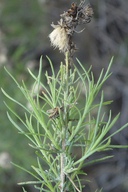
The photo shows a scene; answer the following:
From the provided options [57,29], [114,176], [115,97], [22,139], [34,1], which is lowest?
[114,176]

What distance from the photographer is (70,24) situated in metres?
0.37

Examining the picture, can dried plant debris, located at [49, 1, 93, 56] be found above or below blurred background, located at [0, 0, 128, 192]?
above

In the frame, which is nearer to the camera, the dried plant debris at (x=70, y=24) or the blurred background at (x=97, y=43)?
the dried plant debris at (x=70, y=24)

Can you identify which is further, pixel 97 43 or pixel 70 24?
pixel 97 43

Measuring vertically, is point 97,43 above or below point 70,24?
below

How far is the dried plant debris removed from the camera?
1.20 ft

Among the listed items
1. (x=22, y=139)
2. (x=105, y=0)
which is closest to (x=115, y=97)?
(x=105, y=0)

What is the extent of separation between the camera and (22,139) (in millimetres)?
1516

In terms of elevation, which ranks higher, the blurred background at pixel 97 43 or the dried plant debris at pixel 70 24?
the dried plant debris at pixel 70 24

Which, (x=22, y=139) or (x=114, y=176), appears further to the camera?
(x=114, y=176)

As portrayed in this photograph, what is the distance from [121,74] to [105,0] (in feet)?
1.31

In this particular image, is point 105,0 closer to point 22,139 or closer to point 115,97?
point 115,97

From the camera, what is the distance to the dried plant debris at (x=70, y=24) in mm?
365

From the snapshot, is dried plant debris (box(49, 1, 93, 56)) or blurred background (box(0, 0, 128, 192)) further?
blurred background (box(0, 0, 128, 192))
